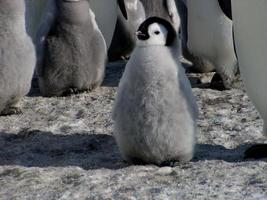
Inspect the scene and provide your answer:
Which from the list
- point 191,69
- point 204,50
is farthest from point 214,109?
point 191,69

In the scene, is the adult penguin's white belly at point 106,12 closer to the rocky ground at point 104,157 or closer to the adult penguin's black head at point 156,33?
the rocky ground at point 104,157

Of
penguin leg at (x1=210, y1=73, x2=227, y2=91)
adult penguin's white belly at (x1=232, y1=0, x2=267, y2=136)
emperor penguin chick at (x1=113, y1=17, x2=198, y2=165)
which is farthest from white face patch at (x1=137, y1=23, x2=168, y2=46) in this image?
penguin leg at (x1=210, y1=73, x2=227, y2=91)

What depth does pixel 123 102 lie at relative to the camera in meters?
3.69

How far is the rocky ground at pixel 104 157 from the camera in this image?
337 centimetres

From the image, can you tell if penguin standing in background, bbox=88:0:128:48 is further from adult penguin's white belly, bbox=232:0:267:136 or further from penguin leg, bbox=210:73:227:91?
adult penguin's white belly, bbox=232:0:267:136

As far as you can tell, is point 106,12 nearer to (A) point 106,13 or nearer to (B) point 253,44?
(A) point 106,13

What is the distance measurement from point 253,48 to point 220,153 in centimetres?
52

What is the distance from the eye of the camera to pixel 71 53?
510 centimetres

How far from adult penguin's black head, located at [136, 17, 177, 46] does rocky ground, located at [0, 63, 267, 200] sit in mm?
546

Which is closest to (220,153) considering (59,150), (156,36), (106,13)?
(156,36)

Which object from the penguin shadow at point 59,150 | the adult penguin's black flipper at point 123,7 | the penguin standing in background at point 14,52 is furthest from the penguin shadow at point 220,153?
the adult penguin's black flipper at point 123,7

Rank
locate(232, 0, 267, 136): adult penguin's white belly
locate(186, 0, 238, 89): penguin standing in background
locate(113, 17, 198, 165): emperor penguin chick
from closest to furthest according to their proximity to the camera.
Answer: locate(113, 17, 198, 165): emperor penguin chick → locate(232, 0, 267, 136): adult penguin's white belly → locate(186, 0, 238, 89): penguin standing in background

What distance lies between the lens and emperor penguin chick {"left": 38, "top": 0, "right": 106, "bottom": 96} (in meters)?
5.05

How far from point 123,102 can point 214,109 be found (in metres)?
1.21
